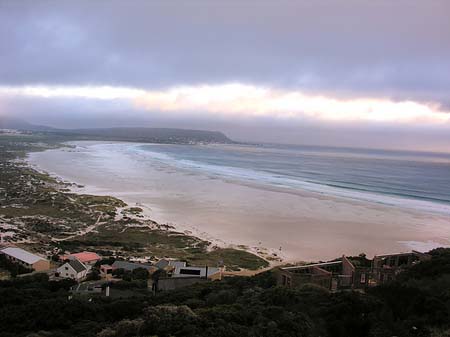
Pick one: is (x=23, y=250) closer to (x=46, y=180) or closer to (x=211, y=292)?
(x=211, y=292)

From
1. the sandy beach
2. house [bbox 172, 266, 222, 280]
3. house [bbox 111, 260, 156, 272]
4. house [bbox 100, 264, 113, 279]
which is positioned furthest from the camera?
the sandy beach

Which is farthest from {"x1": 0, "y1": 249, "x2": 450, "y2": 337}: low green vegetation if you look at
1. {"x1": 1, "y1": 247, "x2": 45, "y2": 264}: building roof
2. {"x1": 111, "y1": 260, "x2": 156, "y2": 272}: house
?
{"x1": 1, "y1": 247, "x2": 45, "y2": 264}: building roof

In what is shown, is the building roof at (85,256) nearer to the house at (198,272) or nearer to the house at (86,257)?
the house at (86,257)

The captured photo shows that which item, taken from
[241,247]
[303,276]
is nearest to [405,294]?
[303,276]

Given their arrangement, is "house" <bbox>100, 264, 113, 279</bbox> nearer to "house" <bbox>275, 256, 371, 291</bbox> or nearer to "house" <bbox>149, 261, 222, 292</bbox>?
"house" <bbox>149, 261, 222, 292</bbox>

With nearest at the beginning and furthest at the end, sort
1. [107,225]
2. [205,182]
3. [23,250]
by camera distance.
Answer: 1. [23,250]
2. [107,225]
3. [205,182]

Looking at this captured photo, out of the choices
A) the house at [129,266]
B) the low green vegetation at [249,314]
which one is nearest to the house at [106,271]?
the house at [129,266]
